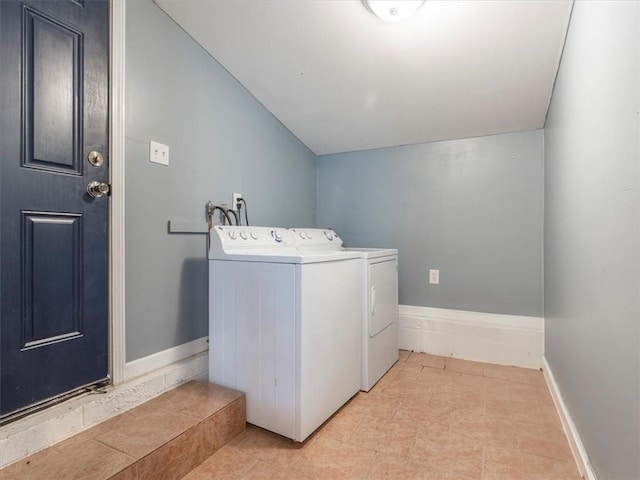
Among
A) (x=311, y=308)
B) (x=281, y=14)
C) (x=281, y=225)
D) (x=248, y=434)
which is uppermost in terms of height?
(x=281, y=14)

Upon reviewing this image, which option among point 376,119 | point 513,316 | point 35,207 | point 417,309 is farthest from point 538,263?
point 35,207

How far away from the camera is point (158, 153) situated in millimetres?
1696

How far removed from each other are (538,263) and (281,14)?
2.27 m

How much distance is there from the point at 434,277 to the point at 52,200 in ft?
7.98

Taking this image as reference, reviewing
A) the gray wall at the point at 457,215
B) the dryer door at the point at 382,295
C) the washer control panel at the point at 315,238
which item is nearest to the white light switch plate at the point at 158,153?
the washer control panel at the point at 315,238

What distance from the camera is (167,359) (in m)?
1.73

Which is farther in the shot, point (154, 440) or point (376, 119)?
point (376, 119)

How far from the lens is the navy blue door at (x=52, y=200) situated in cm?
119

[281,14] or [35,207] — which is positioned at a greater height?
[281,14]

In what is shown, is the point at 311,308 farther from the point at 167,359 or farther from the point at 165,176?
the point at 165,176

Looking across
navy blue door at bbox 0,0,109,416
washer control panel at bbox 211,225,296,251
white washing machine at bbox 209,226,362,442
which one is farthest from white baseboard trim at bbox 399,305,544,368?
navy blue door at bbox 0,0,109,416

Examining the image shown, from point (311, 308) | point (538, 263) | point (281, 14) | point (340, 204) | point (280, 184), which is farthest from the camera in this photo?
point (340, 204)

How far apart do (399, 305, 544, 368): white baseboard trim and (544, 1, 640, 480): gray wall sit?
68cm

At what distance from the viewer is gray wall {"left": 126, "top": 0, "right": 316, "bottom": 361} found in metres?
1.59
